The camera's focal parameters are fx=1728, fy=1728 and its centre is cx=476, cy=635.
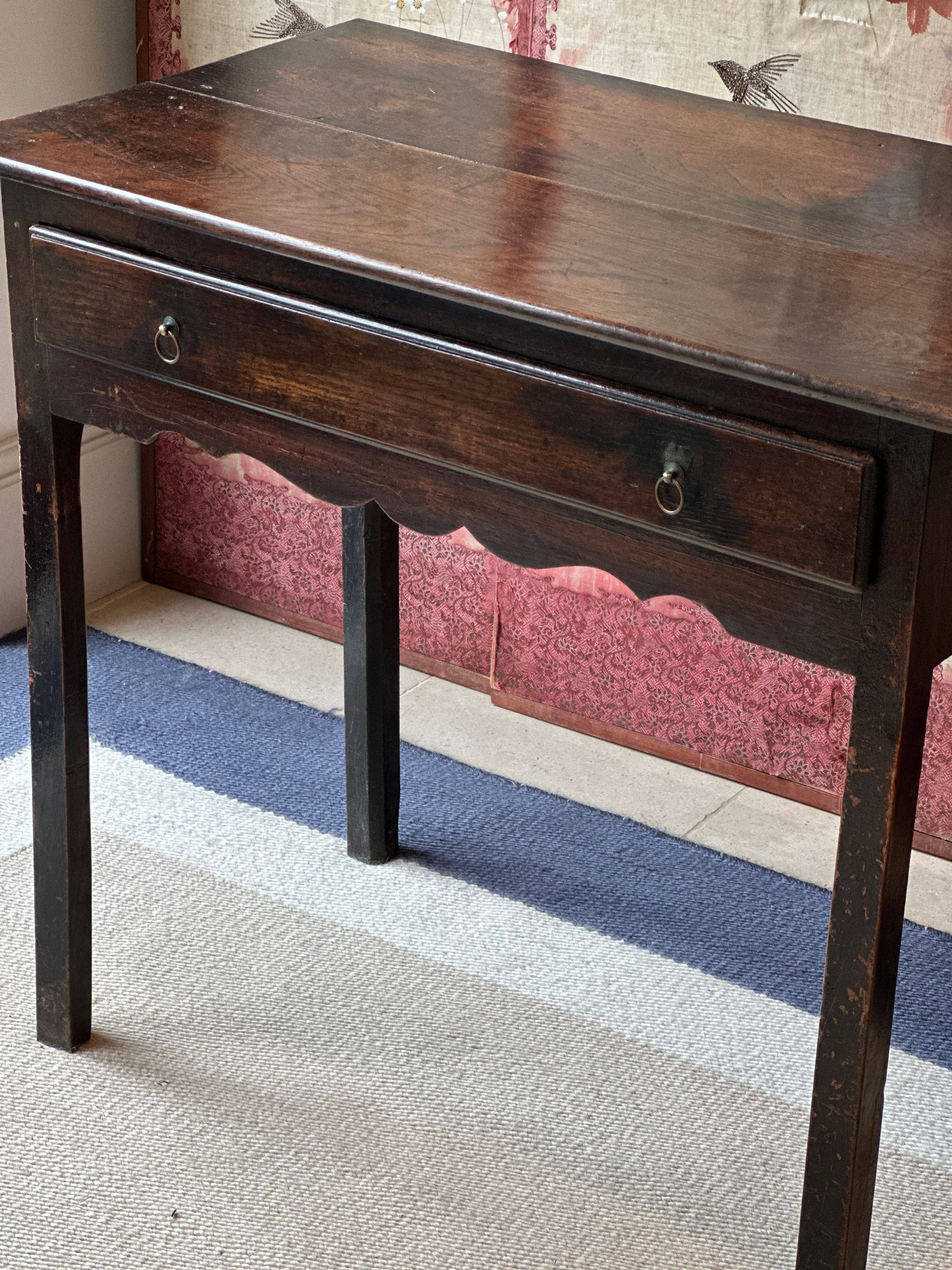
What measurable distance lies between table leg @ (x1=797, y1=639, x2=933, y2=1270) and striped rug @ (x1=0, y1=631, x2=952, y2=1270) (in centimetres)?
24

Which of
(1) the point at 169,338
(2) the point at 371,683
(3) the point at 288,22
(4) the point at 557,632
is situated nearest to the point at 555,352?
(1) the point at 169,338

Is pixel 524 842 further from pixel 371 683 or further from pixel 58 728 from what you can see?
pixel 58 728

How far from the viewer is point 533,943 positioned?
203cm

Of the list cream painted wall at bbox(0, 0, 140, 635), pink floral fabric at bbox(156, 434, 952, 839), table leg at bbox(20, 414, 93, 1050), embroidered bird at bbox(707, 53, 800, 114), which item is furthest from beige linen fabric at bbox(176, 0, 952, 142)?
table leg at bbox(20, 414, 93, 1050)

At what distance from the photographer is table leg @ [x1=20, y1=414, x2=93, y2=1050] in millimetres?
1607

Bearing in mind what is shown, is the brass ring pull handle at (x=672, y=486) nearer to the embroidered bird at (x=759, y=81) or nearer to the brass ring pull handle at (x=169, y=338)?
the brass ring pull handle at (x=169, y=338)

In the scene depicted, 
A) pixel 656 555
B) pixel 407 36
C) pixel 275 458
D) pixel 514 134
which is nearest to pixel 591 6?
pixel 407 36

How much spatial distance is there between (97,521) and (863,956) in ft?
5.81

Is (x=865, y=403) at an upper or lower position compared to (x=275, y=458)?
upper

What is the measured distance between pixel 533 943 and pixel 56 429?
2.75 ft

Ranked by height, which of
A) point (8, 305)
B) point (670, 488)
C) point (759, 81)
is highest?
point (759, 81)

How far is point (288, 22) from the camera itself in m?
2.38

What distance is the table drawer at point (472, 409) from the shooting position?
3.98ft

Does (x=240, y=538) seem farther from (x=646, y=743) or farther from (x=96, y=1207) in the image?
(x=96, y=1207)
